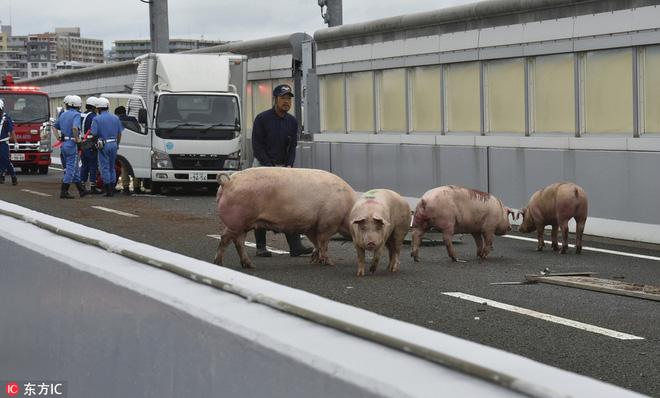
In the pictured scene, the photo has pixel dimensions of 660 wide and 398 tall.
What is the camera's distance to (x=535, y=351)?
7219 mm

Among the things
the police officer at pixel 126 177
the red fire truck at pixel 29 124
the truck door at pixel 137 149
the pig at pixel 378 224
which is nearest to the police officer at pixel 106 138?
the truck door at pixel 137 149

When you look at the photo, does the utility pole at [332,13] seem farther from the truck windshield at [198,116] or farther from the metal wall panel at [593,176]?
the metal wall panel at [593,176]

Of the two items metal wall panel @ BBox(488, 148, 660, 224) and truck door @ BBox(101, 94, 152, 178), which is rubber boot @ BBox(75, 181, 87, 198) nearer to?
truck door @ BBox(101, 94, 152, 178)

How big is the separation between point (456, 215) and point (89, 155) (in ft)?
41.7

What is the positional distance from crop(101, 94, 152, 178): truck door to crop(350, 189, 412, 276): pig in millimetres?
14349

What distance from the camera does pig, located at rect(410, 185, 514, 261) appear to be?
40.7ft

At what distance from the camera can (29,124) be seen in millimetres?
35844

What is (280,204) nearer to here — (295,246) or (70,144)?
(295,246)

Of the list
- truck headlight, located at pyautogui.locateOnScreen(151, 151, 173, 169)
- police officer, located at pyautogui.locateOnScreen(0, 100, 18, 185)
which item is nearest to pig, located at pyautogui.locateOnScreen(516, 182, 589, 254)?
truck headlight, located at pyautogui.locateOnScreen(151, 151, 173, 169)

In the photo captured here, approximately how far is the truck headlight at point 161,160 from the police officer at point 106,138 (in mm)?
1261

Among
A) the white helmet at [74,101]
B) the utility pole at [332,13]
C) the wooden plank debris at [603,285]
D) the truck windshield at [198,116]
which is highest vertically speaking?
the utility pole at [332,13]

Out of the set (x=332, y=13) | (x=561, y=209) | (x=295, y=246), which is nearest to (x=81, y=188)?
(x=332, y=13)

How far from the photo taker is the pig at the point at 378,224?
34.7 feet

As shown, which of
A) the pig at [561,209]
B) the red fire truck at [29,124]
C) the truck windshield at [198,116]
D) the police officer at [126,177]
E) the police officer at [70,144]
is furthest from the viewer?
the red fire truck at [29,124]
